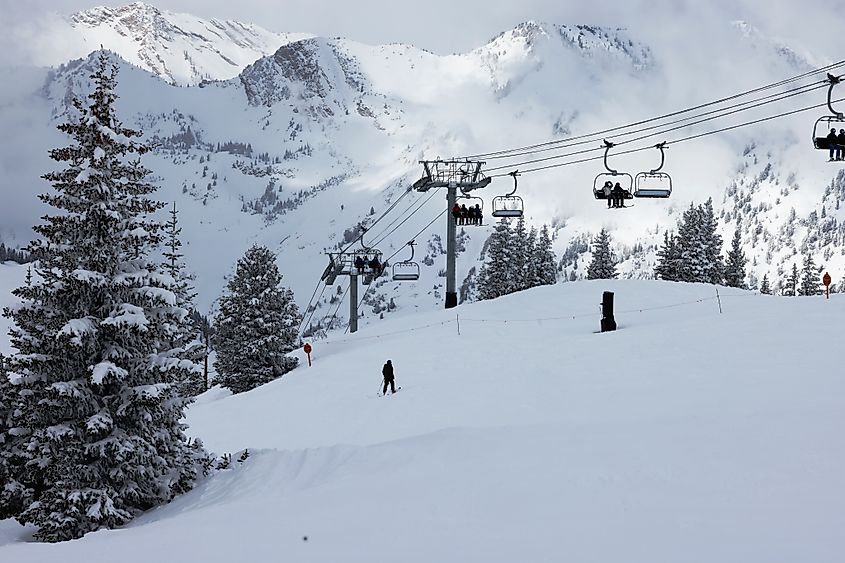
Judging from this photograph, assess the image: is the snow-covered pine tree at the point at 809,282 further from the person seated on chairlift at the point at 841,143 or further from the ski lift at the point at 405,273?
the person seated on chairlift at the point at 841,143

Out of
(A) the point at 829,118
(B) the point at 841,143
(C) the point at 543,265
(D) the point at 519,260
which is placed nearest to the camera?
(A) the point at 829,118

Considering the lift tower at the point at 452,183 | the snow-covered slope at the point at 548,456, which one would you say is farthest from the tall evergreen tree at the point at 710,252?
the snow-covered slope at the point at 548,456

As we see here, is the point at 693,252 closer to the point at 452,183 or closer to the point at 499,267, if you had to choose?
the point at 499,267

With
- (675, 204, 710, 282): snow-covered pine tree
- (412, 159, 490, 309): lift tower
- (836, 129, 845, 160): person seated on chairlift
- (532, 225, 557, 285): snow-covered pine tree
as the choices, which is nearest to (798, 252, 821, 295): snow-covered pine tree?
(675, 204, 710, 282): snow-covered pine tree

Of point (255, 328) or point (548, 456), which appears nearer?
point (548, 456)

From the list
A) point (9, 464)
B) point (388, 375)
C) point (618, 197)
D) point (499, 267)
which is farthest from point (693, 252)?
point (9, 464)

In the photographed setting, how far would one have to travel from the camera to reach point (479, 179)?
1576 inches

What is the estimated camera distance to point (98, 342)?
1512 cm

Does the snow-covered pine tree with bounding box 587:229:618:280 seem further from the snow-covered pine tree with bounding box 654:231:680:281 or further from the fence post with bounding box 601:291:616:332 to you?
the fence post with bounding box 601:291:616:332

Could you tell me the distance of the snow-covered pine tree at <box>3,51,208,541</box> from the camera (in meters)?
14.5

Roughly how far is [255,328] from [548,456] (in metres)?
30.1

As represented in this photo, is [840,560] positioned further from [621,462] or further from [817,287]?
[817,287]

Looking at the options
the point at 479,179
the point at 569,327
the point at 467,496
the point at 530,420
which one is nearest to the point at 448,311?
the point at 479,179

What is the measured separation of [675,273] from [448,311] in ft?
99.8
